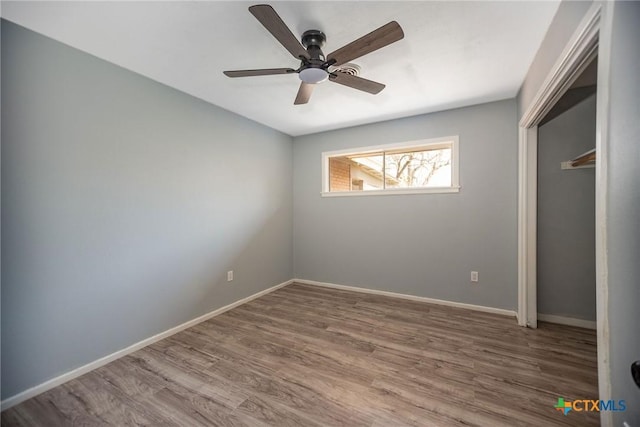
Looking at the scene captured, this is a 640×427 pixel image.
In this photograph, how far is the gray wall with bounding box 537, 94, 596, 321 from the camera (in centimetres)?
246

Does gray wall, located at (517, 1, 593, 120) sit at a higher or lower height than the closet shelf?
higher

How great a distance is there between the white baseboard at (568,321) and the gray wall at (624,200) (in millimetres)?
2189

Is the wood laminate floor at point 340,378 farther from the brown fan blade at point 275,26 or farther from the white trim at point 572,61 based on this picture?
the brown fan blade at point 275,26

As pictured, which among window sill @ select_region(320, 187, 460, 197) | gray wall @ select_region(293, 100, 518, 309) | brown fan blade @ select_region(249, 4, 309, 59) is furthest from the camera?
window sill @ select_region(320, 187, 460, 197)

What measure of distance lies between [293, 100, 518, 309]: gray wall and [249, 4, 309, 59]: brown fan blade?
87.4 inches

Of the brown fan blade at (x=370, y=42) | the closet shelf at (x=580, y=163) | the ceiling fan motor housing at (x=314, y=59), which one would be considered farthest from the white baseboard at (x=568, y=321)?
the ceiling fan motor housing at (x=314, y=59)

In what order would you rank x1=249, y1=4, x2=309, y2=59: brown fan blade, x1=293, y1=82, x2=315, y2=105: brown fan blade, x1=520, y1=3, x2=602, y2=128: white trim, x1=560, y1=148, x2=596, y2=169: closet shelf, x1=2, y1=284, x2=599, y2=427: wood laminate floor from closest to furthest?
x1=520, y1=3, x2=602, y2=128: white trim → x1=249, y1=4, x2=309, y2=59: brown fan blade → x1=2, y1=284, x2=599, y2=427: wood laminate floor → x1=293, y1=82, x2=315, y2=105: brown fan blade → x1=560, y1=148, x2=596, y2=169: closet shelf

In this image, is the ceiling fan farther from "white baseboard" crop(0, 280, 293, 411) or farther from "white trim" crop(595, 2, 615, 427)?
"white baseboard" crop(0, 280, 293, 411)

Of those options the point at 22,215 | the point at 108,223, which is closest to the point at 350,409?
the point at 108,223

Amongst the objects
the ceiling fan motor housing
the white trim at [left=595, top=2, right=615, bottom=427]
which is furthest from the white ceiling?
the white trim at [left=595, top=2, right=615, bottom=427]

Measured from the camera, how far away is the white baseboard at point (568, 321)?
246cm

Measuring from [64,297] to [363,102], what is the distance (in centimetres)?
320

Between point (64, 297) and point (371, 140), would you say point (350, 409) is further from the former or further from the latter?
point (371, 140)

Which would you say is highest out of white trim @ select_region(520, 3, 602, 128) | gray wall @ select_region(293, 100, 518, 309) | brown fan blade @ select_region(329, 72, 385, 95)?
brown fan blade @ select_region(329, 72, 385, 95)
